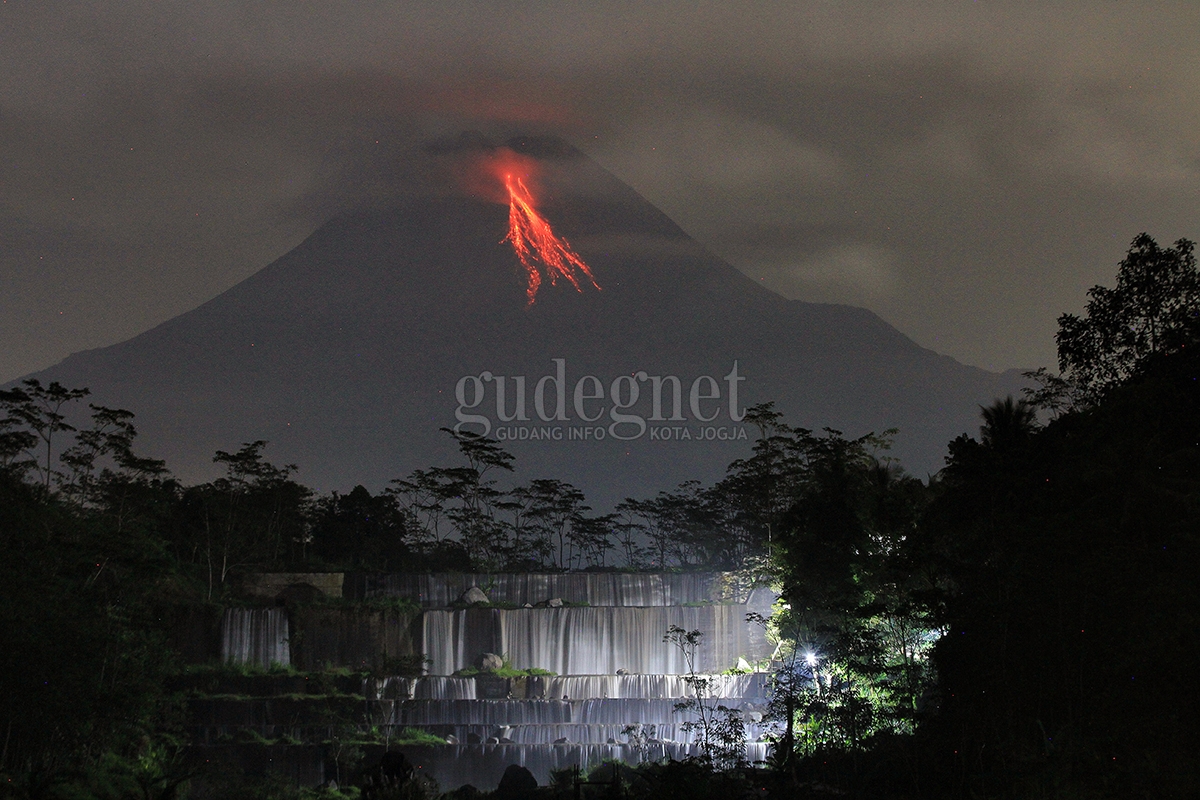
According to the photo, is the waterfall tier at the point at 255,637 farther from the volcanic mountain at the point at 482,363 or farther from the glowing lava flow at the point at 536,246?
the glowing lava flow at the point at 536,246

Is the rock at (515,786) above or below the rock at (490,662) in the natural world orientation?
below

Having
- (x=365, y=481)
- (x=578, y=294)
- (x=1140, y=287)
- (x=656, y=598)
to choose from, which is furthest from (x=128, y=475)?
(x=578, y=294)

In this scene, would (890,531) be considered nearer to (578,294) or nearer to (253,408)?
(253,408)

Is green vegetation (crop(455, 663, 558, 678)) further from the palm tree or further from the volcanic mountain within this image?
the volcanic mountain

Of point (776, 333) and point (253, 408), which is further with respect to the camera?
point (776, 333)

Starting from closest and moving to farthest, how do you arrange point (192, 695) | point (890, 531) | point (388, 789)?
point (388, 789) → point (890, 531) → point (192, 695)

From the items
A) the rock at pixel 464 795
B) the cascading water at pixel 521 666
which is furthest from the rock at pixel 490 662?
the rock at pixel 464 795

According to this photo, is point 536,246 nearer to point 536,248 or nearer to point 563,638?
point 536,248
